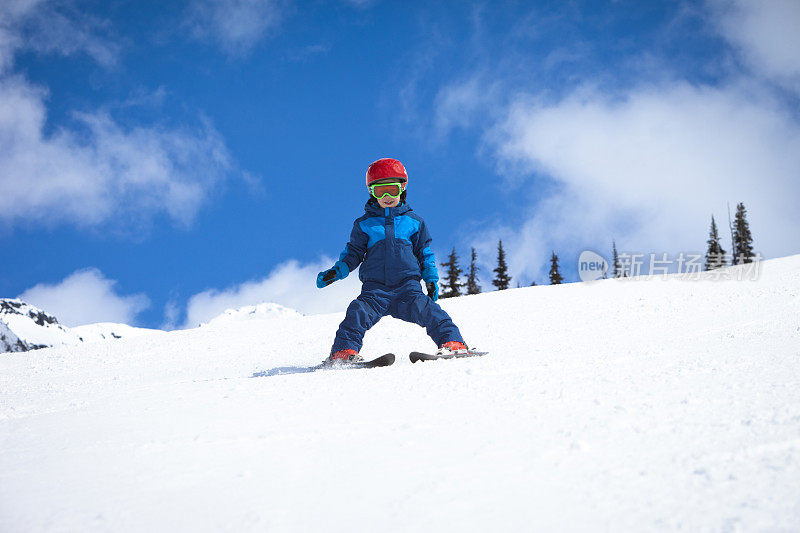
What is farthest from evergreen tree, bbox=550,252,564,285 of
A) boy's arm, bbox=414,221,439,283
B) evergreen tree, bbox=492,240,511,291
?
boy's arm, bbox=414,221,439,283

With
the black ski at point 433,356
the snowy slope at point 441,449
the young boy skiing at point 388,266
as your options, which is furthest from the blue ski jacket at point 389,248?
the snowy slope at point 441,449

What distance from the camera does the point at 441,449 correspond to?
5.41 ft

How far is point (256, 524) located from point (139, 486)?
1.57 feet

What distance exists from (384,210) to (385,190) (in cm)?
19

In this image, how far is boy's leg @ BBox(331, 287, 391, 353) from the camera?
14.4ft

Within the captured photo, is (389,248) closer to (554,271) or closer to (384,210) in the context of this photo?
(384,210)

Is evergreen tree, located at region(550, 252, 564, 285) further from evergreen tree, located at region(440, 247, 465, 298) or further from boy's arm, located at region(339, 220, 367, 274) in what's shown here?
boy's arm, located at region(339, 220, 367, 274)

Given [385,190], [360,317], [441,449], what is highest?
[385,190]

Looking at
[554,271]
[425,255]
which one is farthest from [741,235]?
[425,255]

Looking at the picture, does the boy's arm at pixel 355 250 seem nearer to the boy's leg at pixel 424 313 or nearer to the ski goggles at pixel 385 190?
the ski goggles at pixel 385 190

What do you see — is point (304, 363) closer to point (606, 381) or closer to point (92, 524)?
point (606, 381)

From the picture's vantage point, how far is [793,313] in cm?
532

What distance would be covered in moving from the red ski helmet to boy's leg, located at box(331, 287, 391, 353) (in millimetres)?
1107

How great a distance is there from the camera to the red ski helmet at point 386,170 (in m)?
5.07
